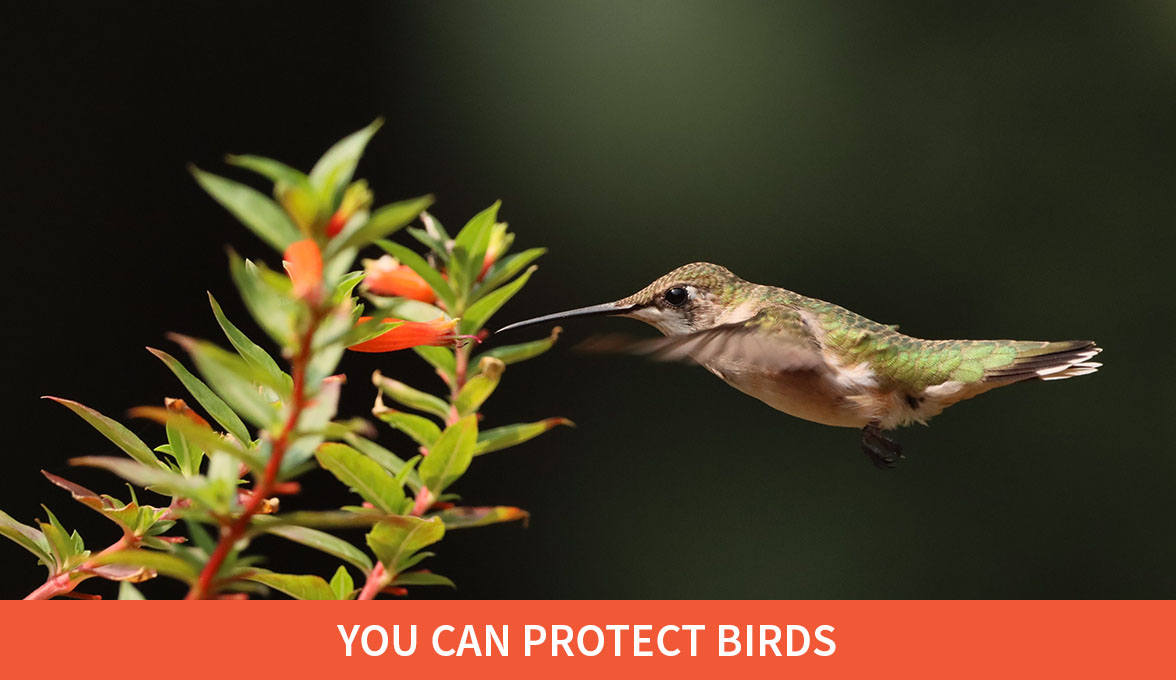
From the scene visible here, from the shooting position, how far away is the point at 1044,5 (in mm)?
4055

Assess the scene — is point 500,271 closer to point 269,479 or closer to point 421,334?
point 421,334

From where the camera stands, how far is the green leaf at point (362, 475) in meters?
0.58

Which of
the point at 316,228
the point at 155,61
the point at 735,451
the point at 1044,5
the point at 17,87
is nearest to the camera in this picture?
the point at 316,228

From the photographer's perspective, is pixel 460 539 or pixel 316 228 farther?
pixel 460 539

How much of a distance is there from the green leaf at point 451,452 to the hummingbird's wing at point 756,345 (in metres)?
0.56

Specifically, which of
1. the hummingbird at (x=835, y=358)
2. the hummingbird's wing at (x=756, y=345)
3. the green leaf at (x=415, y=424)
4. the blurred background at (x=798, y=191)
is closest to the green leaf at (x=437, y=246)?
the green leaf at (x=415, y=424)

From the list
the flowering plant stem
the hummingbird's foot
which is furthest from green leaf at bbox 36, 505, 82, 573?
the hummingbird's foot

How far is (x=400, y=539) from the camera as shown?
58 centimetres

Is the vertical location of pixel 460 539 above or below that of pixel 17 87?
below

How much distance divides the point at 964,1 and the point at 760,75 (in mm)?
808

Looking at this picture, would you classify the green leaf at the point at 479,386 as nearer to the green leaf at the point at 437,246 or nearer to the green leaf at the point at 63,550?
the green leaf at the point at 437,246

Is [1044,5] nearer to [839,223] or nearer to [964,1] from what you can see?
[964,1]

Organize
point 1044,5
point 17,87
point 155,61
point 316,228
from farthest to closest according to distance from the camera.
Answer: point 1044,5
point 155,61
point 17,87
point 316,228

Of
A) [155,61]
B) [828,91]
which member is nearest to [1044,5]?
[828,91]
